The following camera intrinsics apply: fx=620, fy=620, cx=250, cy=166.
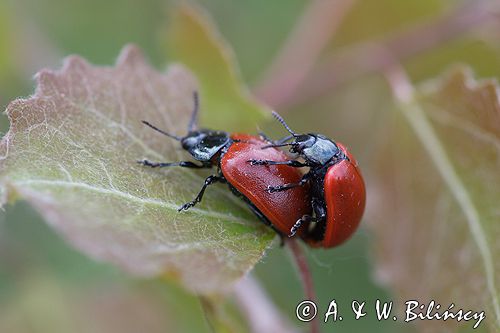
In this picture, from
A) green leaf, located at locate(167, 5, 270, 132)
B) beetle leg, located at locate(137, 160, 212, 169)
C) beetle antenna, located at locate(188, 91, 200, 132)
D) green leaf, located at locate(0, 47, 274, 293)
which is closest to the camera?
green leaf, located at locate(0, 47, 274, 293)

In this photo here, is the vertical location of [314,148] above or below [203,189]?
above

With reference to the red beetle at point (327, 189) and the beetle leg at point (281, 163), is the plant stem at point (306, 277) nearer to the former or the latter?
the red beetle at point (327, 189)

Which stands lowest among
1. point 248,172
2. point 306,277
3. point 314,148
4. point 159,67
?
point 159,67

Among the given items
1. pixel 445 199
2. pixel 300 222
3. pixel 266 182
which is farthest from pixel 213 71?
pixel 445 199

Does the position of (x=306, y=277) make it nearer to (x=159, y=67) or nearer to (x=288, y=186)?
(x=288, y=186)

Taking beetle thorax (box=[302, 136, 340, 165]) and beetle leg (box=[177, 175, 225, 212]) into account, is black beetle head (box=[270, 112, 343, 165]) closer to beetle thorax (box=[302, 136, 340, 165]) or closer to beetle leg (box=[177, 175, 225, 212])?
beetle thorax (box=[302, 136, 340, 165])

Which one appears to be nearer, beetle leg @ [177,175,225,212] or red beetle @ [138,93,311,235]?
beetle leg @ [177,175,225,212]

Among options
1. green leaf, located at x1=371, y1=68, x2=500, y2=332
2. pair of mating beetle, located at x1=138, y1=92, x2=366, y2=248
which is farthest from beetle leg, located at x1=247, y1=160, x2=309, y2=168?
green leaf, located at x1=371, y1=68, x2=500, y2=332

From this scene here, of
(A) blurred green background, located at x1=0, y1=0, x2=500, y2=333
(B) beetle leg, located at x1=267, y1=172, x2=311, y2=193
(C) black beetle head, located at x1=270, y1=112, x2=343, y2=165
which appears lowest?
(A) blurred green background, located at x1=0, y1=0, x2=500, y2=333
